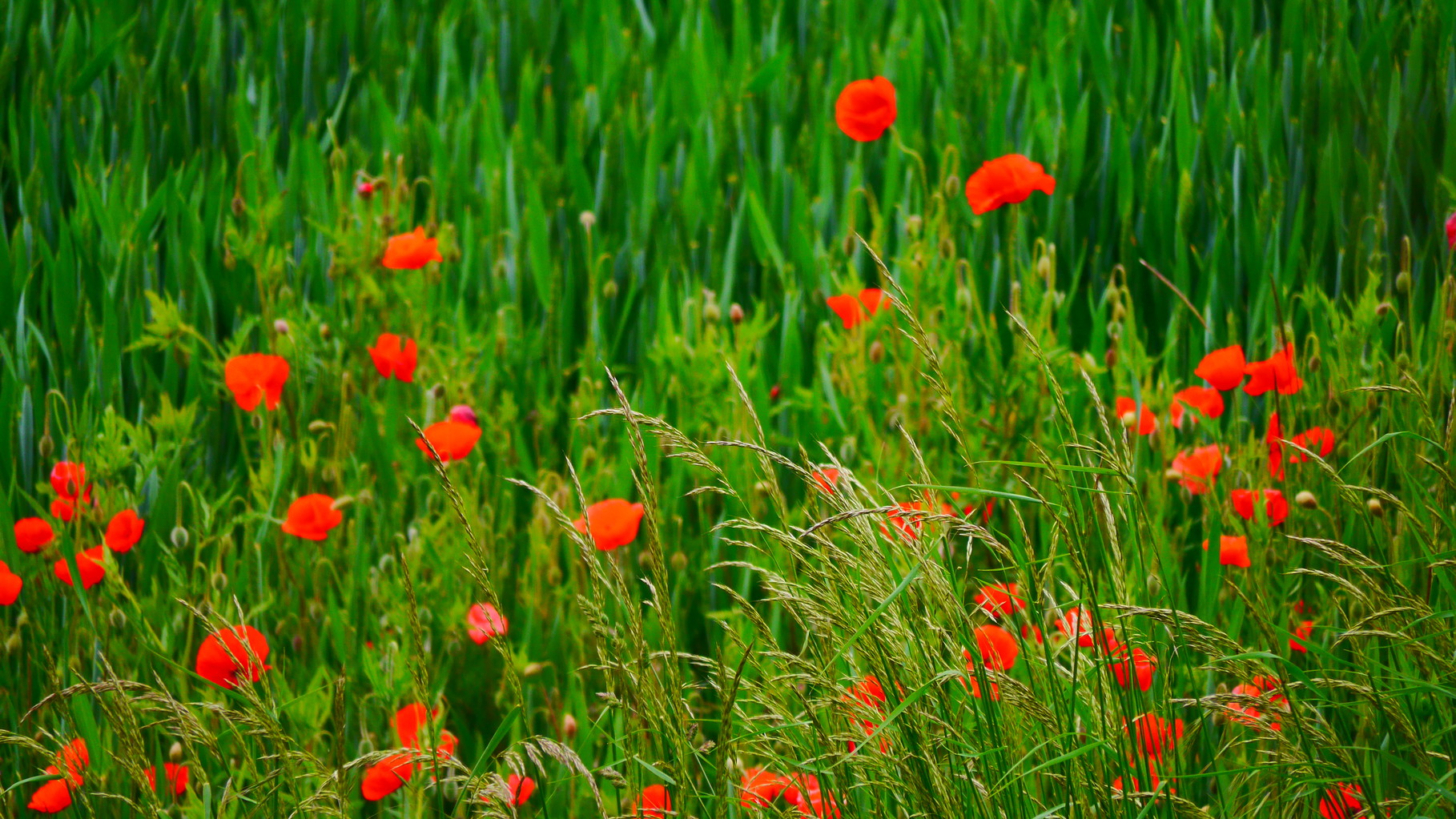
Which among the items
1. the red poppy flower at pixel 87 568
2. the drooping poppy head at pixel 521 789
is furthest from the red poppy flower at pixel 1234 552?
the red poppy flower at pixel 87 568

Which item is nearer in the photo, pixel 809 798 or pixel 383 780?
pixel 809 798

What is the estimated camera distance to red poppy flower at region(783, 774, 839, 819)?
997 mm

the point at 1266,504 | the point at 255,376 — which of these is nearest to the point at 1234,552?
the point at 1266,504

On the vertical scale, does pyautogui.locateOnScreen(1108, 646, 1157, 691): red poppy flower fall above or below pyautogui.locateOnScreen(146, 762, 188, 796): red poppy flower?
above

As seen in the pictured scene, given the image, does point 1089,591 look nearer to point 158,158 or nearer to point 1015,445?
point 1015,445

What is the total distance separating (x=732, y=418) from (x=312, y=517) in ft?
2.03

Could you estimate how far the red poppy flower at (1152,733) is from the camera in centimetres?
96

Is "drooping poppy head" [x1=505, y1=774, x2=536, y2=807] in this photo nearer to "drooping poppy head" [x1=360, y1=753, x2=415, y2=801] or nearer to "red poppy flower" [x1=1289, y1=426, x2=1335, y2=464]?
"drooping poppy head" [x1=360, y1=753, x2=415, y2=801]

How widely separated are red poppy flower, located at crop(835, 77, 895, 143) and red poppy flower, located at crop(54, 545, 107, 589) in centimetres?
130

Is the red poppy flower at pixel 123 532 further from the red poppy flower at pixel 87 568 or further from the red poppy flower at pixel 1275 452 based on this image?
the red poppy flower at pixel 1275 452

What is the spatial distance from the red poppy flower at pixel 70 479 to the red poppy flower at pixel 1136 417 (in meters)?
1.46

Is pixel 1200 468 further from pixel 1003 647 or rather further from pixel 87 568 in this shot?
pixel 87 568

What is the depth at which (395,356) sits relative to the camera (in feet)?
5.82

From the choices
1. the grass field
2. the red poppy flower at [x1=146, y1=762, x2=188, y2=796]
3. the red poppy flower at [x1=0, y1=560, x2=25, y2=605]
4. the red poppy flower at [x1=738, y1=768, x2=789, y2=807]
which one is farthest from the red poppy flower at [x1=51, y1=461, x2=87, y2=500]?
the red poppy flower at [x1=738, y1=768, x2=789, y2=807]
